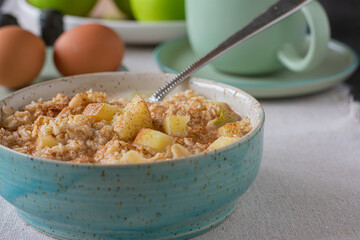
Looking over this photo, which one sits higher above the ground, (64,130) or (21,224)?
(64,130)

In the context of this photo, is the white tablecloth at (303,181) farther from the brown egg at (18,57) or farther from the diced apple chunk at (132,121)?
the brown egg at (18,57)

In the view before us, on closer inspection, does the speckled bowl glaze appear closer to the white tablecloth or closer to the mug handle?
the white tablecloth

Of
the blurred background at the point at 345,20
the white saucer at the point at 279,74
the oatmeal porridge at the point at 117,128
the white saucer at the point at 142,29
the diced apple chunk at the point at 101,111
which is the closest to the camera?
the oatmeal porridge at the point at 117,128

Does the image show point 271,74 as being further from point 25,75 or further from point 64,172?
point 64,172

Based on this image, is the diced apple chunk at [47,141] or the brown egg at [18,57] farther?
the brown egg at [18,57]

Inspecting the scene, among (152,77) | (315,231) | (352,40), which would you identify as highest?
(152,77)

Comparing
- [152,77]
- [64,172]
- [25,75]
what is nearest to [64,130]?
[64,172]

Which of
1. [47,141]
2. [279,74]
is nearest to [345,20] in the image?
[279,74]

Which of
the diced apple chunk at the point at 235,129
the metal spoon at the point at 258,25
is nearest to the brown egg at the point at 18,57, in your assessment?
the metal spoon at the point at 258,25

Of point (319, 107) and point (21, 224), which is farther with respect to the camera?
point (319, 107)
